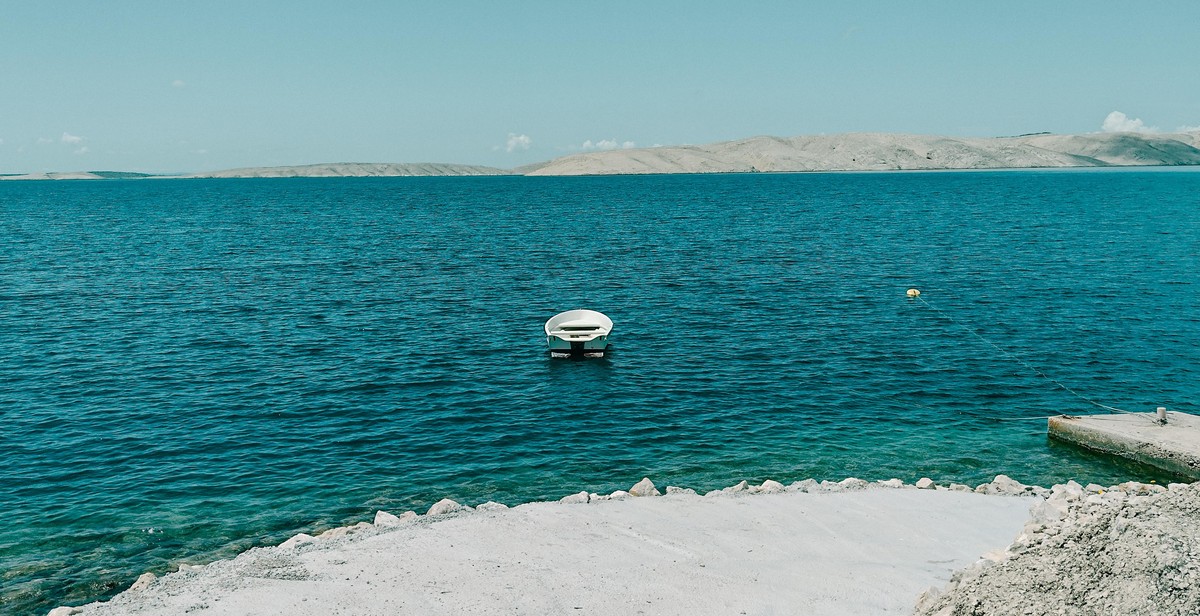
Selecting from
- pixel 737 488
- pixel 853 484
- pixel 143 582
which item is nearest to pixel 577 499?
pixel 737 488

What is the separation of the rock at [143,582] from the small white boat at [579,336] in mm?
30132

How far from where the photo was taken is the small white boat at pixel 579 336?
5100cm

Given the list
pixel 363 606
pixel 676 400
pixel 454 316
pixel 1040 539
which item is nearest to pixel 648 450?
pixel 676 400

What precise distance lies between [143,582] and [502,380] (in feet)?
82.3

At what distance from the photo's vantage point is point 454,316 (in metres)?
63.2

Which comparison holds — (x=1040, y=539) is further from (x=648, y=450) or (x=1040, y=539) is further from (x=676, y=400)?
(x=676, y=400)

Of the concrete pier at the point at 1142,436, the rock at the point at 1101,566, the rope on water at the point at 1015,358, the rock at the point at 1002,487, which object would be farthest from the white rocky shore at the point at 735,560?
the rope on water at the point at 1015,358

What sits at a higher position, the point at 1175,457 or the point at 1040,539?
the point at 1040,539

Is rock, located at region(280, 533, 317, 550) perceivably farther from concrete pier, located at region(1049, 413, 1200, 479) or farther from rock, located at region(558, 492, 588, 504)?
concrete pier, located at region(1049, 413, 1200, 479)

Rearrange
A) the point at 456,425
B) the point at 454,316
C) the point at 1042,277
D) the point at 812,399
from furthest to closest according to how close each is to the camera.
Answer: the point at 1042,277
the point at 454,316
the point at 812,399
the point at 456,425

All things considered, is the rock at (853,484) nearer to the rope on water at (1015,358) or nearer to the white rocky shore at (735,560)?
the white rocky shore at (735,560)

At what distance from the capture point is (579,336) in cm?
5109

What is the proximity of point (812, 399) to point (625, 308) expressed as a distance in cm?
2632

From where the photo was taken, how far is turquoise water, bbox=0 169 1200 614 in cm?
3095
